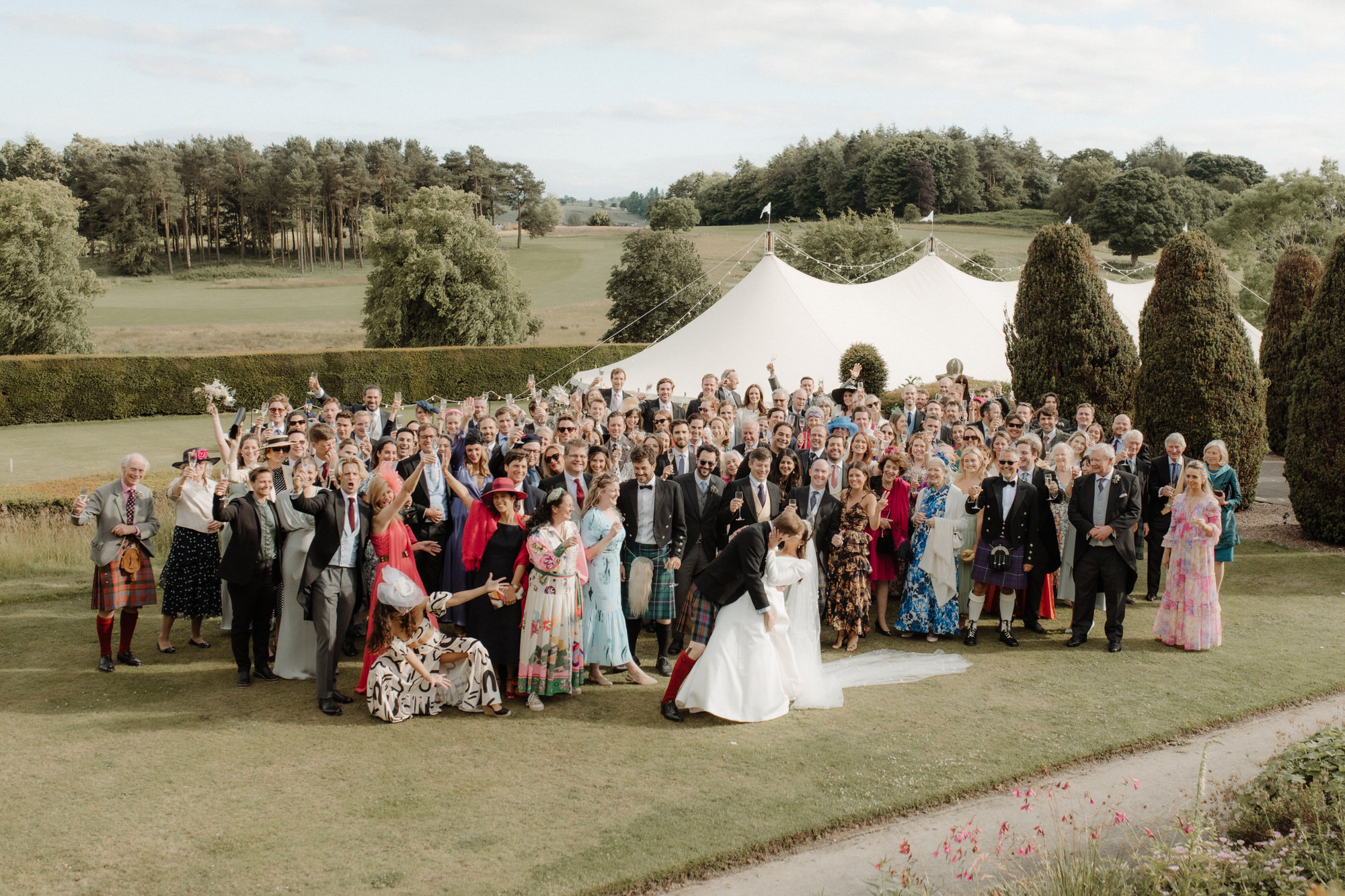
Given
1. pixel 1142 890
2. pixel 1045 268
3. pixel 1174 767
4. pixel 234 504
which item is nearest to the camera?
pixel 1142 890

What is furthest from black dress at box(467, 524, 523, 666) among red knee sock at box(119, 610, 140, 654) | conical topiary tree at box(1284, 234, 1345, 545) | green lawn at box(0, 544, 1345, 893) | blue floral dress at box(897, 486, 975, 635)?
conical topiary tree at box(1284, 234, 1345, 545)

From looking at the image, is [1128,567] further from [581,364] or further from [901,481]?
[581,364]

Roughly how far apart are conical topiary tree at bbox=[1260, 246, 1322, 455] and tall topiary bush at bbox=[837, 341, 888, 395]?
287 inches

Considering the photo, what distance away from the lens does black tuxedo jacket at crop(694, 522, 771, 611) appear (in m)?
6.12

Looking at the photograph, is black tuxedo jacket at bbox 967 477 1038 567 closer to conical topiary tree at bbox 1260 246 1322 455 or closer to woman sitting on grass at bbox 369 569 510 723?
woman sitting on grass at bbox 369 569 510 723

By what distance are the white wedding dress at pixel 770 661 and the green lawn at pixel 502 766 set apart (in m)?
0.14

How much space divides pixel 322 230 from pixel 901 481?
211 ft

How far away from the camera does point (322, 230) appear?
65.5 metres

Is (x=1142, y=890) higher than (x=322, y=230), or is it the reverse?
(x=322, y=230)

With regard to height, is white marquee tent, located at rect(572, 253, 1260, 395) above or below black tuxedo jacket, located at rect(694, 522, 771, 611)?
above

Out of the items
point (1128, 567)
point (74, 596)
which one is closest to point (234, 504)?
point (74, 596)

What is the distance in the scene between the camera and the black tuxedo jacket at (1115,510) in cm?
790

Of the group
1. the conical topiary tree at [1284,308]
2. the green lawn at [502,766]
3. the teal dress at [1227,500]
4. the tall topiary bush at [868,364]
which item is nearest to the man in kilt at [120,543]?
the green lawn at [502,766]

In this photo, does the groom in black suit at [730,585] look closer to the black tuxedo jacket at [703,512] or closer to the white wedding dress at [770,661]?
the white wedding dress at [770,661]
